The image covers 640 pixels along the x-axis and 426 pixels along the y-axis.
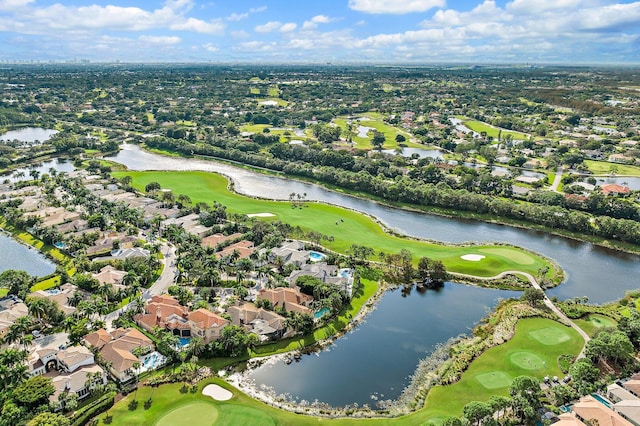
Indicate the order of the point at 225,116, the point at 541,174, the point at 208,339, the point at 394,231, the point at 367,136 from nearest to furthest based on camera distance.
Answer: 1. the point at 208,339
2. the point at 394,231
3. the point at 541,174
4. the point at 367,136
5. the point at 225,116

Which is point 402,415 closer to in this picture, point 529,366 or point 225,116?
point 529,366

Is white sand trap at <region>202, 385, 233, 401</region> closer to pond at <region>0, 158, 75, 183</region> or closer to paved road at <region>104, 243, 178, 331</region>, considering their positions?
paved road at <region>104, 243, 178, 331</region>

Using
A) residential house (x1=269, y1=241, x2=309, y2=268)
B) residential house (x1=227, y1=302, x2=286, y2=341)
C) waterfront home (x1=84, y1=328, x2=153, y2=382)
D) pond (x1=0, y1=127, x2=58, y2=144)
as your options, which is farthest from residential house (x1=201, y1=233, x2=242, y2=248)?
pond (x1=0, y1=127, x2=58, y2=144)

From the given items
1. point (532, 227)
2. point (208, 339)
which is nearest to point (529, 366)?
point (208, 339)

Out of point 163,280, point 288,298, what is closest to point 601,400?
point 288,298

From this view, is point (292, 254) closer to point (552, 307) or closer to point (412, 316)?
point (412, 316)

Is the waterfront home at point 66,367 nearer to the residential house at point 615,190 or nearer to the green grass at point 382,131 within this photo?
the residential house at point 615,190

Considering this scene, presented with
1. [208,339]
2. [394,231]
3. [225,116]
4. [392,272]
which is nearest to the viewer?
[208,339]
